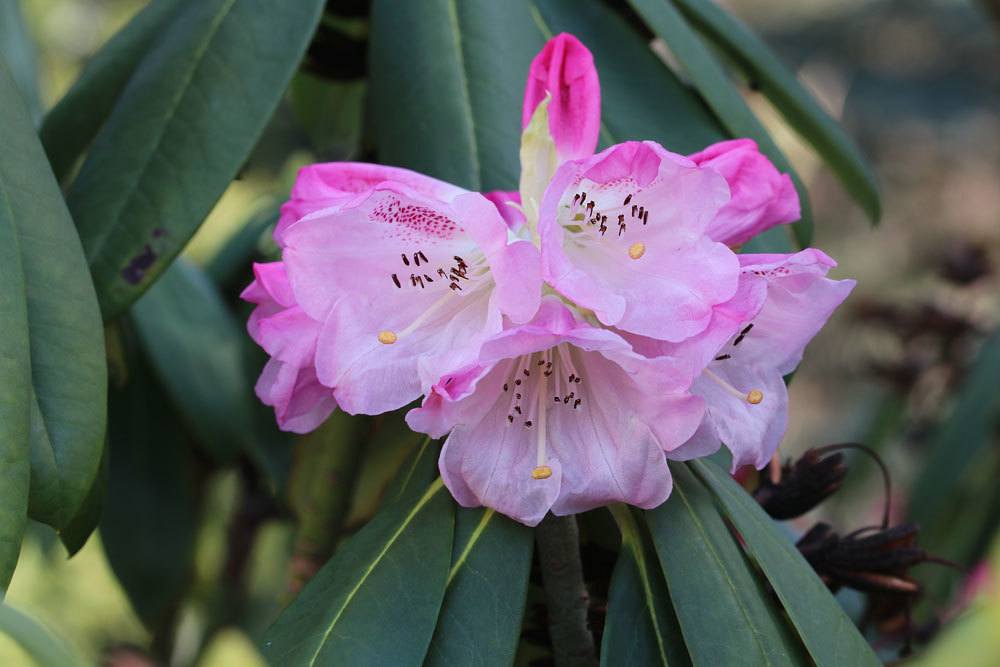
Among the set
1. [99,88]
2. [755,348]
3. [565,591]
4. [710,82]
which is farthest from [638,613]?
[99,88]

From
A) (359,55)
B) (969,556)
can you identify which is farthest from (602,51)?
(969,556)

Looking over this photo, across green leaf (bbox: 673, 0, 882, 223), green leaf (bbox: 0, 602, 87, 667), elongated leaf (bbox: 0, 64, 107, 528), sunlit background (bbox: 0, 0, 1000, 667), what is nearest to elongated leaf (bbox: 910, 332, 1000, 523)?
green leaf (bbox: 673, 0, 882, 223)

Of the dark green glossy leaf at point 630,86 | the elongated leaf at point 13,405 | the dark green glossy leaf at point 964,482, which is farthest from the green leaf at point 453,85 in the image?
the dark green glossy leaf at point 964,482

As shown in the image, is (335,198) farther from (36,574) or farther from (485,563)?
(36,574)

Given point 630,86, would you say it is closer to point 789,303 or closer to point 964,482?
point 789,303

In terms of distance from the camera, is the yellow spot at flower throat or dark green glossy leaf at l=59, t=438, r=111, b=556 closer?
the yellow spot at flower throat

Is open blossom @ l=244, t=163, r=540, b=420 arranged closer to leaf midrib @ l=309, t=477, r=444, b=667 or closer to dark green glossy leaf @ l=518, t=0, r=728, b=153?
leaf midrib @ l=309, t=477, r=444, b=667
